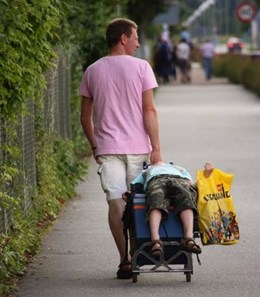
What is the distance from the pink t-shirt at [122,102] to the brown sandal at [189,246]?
809 millimetres

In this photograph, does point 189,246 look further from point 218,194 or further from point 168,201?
point 218,194

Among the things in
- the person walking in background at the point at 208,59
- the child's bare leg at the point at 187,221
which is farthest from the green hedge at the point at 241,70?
the child's bare leg at the point at 187,221

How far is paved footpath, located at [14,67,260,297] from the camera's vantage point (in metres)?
8.73

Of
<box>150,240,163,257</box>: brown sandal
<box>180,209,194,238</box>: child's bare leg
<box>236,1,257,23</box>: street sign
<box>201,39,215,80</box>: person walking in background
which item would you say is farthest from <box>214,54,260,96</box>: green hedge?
<box>150,240,163,257</box>: brown sandal

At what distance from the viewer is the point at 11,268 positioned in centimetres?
907

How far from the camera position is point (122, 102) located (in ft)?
29.4

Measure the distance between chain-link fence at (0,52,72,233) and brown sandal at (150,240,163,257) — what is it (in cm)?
125

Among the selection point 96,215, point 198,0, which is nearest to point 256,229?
point 96,215

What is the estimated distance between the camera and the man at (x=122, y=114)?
29.3 ft

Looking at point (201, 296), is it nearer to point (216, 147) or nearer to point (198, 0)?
point (216, 147)

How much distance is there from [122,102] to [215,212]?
97cm

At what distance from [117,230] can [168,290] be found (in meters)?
0.66

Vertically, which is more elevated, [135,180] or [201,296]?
[135,180]

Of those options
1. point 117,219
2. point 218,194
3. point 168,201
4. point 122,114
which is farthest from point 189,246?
point 122,114
